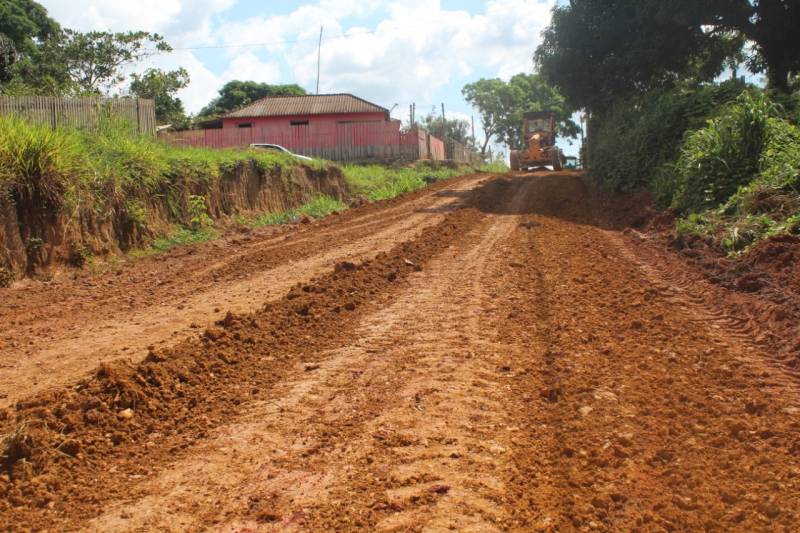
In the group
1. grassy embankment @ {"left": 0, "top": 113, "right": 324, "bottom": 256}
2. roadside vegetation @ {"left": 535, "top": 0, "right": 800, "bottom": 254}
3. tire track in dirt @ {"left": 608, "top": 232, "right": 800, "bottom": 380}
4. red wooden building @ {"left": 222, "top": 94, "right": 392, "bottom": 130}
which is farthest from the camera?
red wooden building @ {"left": 222, "top": 94, "right": 392, "bottom": 130}

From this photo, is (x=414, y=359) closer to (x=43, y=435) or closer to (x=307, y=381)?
(x=307, y=381)

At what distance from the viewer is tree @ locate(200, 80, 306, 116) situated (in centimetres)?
5831

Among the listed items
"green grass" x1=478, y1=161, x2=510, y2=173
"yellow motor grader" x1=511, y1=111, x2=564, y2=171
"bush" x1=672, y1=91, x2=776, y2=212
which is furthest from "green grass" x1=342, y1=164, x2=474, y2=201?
"bush" x1=672, y1=91, x2=776, y2=212

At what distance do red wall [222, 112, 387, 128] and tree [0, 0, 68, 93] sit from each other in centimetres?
1129

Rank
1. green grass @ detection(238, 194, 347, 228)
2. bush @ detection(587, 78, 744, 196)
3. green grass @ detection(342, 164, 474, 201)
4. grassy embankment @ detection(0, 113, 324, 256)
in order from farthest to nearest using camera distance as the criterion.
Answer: green grass @ detection(342, 164, 474, 201) < bush @ detection(587, 78, 744, 196) < green grass @ detection(238, 194, 347, 228) < grassy embankment @ detection(0, 113, 324, 256)

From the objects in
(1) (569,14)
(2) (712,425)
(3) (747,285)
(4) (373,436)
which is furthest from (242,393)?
(1) (569,14)

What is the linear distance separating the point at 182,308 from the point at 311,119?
37740 mm

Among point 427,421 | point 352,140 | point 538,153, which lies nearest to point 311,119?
point 352,140

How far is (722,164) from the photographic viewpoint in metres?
12.7

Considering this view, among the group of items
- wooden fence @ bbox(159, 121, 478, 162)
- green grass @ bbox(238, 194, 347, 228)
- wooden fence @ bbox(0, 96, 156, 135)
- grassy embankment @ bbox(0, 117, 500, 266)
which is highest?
wooden fence @ bbox(159, 121, 478, 162)

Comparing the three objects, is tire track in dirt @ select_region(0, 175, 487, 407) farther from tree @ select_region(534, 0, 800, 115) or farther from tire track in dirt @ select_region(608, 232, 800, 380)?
tree @ select_region(534, 0, 800, 115)

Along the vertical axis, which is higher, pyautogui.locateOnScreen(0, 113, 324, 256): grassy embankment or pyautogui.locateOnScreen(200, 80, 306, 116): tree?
pyautogui.locateOnScreen(200, 80, 306, 116): tree

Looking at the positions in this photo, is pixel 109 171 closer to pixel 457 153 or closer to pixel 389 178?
pixel 389 178

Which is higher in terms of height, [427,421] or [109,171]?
[109,171]
